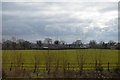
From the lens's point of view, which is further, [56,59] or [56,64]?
[56,59]

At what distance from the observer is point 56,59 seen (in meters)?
7.55

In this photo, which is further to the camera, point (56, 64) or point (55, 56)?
point (55, 56)

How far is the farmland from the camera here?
23.7ft

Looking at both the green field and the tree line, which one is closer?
the tree line

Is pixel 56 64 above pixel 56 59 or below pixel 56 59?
below

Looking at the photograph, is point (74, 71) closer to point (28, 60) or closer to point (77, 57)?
point (77, 57)

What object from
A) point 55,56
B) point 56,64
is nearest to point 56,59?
point 55,56

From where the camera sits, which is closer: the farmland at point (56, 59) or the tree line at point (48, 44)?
the tree line at point (48, 44)

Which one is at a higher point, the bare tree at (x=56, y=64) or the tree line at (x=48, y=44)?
the tree line at (x=48, y=44)

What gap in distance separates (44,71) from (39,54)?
81 centimetres

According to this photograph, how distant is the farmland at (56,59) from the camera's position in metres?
7.21

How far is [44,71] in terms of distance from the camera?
6930 mm

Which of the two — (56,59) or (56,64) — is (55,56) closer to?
(56,59)

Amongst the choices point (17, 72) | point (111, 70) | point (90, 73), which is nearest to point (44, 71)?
point (17, 72)
